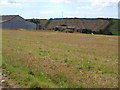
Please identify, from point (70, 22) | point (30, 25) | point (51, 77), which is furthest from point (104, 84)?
point (70, 22)

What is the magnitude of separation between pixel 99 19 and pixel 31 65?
10426 centimetres

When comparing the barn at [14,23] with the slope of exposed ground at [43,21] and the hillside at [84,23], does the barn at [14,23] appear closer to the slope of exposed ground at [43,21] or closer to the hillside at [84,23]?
the hillside at [84,23]

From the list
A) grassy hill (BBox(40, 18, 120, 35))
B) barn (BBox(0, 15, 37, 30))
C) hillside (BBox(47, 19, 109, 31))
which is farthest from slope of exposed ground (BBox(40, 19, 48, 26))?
barn (BBox(0, 15, 37, 30))

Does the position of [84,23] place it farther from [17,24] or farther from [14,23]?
[14,23]

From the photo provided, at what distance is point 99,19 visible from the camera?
4377 inches

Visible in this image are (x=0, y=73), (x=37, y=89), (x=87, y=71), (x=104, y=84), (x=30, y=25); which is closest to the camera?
(x=37, y=89)

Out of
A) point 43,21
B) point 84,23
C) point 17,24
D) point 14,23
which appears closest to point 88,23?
point 84,23

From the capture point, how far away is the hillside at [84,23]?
333 feet

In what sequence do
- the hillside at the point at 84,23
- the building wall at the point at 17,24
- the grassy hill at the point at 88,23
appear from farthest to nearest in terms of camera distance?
the hillside at the point at 84,23
the grassy hill at the point at 88,23
the building wall at the point at 17,24

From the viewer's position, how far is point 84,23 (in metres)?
111

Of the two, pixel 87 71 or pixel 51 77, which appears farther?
pixel 87 71

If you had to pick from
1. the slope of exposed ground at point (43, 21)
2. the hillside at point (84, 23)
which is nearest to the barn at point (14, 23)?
the hillside at point (84, 23)

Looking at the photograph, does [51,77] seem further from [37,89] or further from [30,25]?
[30,25]

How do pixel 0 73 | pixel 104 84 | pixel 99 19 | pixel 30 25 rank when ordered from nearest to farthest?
pixel 104 84 → pixel 0 73 → pixel 30 25 → pixel 99 19
